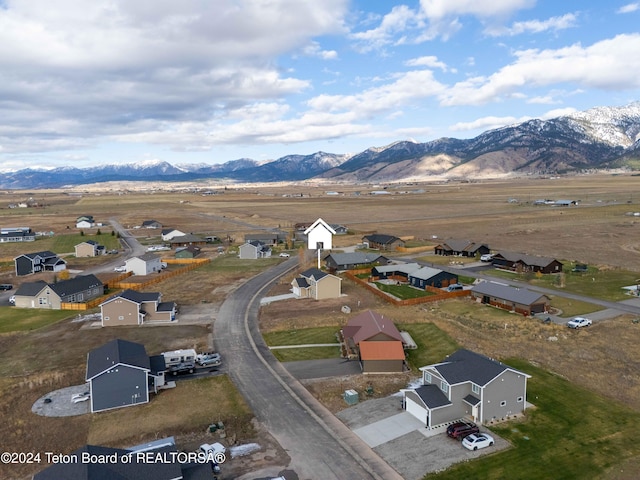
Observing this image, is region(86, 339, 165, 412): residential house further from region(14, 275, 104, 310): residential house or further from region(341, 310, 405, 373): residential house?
region(14, 275, 104, 310): residential house

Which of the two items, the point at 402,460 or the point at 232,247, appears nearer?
the point at 402,460

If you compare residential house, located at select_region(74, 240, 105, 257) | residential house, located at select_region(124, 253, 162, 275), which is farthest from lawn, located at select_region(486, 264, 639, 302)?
residential house, located at select_region(74, 240, 105, 257)

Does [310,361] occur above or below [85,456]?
below

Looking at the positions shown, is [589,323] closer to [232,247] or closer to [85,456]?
[85,456]

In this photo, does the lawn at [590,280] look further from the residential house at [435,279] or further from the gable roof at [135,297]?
the gable roof at [135,297]

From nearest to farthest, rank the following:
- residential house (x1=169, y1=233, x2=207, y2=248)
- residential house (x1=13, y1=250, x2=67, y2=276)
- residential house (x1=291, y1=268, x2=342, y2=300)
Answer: residential house (x1=291, y1=268, x2=342, y2=300), residential house (x1=13, y1=250, x2=67, y2=276), residential house (x1=169, y1=233, x2=207, y2=248)

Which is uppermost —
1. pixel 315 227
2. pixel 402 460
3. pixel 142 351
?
A: pixel 315 227

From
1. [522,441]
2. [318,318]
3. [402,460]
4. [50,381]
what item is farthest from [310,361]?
[50,381]
